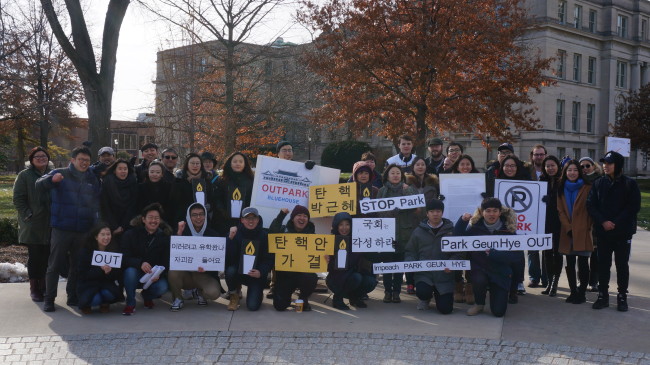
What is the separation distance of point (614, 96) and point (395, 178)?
57503 mm

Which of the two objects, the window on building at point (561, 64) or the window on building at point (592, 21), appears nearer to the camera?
the window on building at point (561, 64)

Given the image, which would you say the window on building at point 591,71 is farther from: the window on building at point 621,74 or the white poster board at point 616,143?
the white poster board at point 616,143

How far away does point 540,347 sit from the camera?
6.36 metres

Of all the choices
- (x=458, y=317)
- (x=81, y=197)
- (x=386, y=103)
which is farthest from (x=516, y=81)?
(x=81, y=197)

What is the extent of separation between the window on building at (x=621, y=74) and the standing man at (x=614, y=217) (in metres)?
58.8

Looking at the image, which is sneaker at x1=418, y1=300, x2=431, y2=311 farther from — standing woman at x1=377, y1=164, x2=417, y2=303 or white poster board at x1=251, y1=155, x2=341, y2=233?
white poster board at x1=251, y1=155, x2=341, y2=233

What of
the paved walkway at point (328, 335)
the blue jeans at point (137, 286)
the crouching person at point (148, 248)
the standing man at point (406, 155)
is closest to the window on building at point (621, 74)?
the standing man at point (406, 155)

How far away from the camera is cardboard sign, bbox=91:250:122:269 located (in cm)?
752

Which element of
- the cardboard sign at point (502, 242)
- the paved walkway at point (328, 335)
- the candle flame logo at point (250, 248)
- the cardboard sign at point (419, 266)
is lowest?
the paved walkway at point (328, 335)

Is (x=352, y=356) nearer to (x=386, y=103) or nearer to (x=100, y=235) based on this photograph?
(x=100, y=235)

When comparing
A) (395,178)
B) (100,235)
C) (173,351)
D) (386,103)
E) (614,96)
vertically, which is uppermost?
(614,96)

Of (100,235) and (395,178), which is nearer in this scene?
(100,235)

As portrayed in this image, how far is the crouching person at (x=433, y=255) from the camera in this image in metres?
7.74

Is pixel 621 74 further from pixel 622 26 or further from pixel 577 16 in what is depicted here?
pixel 577 16
